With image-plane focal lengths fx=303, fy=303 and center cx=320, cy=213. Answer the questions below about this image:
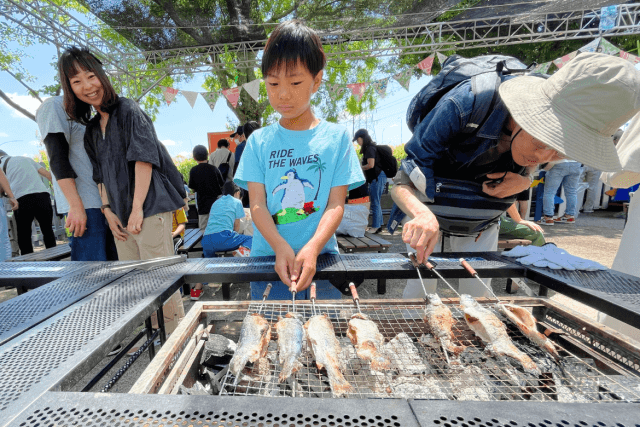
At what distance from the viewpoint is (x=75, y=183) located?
2.34 m

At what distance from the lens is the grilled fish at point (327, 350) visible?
97 centimetres

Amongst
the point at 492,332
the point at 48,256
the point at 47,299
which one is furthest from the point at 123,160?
the point at 492,332

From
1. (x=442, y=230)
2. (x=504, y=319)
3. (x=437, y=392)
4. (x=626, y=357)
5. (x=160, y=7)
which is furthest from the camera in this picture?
(x=160, y=7)

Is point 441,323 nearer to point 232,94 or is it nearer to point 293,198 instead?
point 293,198

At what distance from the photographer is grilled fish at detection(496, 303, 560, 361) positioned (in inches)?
47.2

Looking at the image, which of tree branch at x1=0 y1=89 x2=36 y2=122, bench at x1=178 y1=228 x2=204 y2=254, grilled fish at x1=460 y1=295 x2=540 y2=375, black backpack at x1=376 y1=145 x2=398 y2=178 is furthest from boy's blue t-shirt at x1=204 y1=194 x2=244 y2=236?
tree branch at x1=0 y1=89 x2=36 y2=122

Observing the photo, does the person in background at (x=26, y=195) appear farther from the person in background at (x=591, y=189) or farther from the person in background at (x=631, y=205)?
the person in background at (x=591, y=189)

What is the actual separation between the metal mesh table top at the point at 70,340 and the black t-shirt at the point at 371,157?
694cm

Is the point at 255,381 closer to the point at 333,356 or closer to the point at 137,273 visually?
the point at 333,356

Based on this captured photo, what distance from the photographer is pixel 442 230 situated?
87.8 inches

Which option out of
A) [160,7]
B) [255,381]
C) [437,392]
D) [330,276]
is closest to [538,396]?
[437,392]

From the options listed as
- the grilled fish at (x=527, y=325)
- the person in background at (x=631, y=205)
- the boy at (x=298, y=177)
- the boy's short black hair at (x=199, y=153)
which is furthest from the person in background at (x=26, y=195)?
the person in background at (x=631, y=205)

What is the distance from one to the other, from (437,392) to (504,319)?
0.60 metres

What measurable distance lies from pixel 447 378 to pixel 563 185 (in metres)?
10.1
